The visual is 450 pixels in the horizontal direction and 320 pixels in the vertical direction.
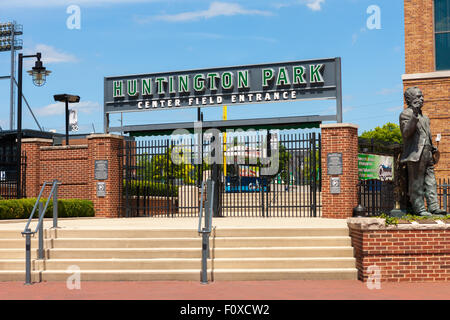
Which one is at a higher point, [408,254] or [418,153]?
[418,153]

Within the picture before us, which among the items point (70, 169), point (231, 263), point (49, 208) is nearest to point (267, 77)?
point (70, 169)

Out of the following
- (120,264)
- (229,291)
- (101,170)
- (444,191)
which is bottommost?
(229,291)

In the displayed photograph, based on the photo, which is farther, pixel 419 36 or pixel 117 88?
pixel 419 36

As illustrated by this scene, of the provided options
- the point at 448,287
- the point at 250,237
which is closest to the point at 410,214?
the point at 448,287

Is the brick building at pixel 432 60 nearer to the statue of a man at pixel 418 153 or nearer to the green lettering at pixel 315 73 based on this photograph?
the green lettering at pixel 315 73

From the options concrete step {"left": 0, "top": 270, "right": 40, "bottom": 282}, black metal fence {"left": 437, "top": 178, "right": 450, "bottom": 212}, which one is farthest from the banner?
concrete step {"left": 0, "top": 270, "right": 40, "bottom": 282}

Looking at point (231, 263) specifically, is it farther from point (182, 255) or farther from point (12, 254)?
point (12, 254)

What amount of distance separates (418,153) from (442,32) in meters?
13.5

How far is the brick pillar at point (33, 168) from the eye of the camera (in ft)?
67.4

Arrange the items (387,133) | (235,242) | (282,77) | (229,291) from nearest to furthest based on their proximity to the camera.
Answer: (229,291) < (235,242) < (282,77) < (387,133)

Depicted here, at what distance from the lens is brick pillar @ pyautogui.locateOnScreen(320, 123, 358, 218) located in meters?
16.8

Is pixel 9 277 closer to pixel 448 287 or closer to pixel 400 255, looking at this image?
pixel 400 255

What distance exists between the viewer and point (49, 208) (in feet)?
57.2

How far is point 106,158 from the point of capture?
18.8 m
